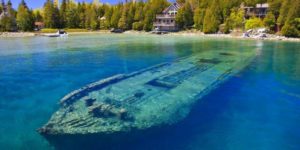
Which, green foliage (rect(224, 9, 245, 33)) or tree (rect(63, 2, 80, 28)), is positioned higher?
tree (rect(63, 2, 80, 28))

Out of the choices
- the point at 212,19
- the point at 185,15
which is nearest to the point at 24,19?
the point at 185,15

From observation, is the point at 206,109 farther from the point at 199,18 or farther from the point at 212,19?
the point at 199,18

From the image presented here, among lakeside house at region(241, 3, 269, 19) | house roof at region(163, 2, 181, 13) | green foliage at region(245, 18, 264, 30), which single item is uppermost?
house roof at region(163, 2, 181, 13)

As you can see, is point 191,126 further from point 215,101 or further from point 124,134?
point 215,101

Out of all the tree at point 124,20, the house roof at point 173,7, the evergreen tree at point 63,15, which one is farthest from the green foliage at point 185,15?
the evergreen tree at point 63,15

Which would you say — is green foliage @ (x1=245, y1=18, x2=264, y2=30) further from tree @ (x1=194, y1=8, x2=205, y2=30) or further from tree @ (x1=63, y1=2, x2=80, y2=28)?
tree @ (x1=63, y1=2, x2=80, y2=28)

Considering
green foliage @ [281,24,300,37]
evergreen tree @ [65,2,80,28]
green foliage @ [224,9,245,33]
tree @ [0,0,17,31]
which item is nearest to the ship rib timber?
green foliage @ [281,24,300,37]

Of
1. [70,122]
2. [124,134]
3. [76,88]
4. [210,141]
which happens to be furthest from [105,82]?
[210,141]

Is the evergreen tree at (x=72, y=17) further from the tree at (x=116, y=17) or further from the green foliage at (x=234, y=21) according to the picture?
the green foliage at (x=234, y=21)
